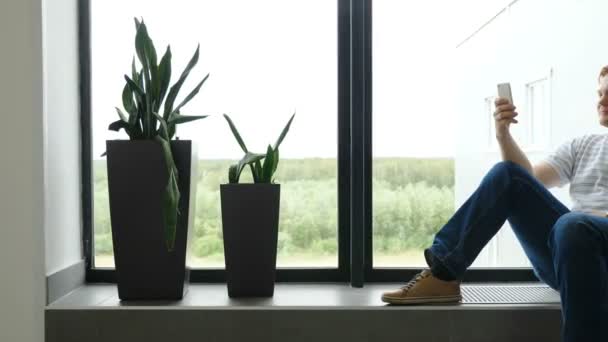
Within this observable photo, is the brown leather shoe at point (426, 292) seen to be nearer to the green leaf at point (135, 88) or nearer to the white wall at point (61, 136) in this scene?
the green leaf at point (135, 88)

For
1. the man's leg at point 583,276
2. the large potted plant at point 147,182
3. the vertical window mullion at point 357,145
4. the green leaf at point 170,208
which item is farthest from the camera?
the vertical window mullion at point 357,145

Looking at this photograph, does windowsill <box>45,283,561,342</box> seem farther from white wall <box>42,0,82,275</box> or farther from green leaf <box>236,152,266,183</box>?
green leaf <box>236,152,266,183</box>

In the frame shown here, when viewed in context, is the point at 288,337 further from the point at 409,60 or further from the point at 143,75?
the point at 409,60

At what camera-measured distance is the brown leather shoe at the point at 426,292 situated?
1873 millimetres

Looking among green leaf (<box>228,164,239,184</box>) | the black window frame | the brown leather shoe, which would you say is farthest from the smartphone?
green leaf (<box>228,164,239,184</box>)

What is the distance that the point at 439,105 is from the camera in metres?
2.36

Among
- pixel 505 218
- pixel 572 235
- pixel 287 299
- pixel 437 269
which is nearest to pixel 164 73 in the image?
pixel 287 299

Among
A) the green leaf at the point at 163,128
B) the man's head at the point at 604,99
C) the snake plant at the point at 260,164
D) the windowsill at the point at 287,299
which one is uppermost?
the man's head at the point at 604,99

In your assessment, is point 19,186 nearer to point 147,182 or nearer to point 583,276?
point 147,182

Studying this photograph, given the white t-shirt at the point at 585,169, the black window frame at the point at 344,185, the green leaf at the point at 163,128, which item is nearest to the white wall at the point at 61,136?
the black window frame at the point at 344,185

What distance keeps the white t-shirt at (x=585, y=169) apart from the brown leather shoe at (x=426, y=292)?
530mm

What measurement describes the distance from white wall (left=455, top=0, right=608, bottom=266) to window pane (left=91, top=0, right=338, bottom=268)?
22.5 inches

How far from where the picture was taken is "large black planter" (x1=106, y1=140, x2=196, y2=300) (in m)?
1.91

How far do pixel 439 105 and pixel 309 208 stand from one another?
2.21 feet
